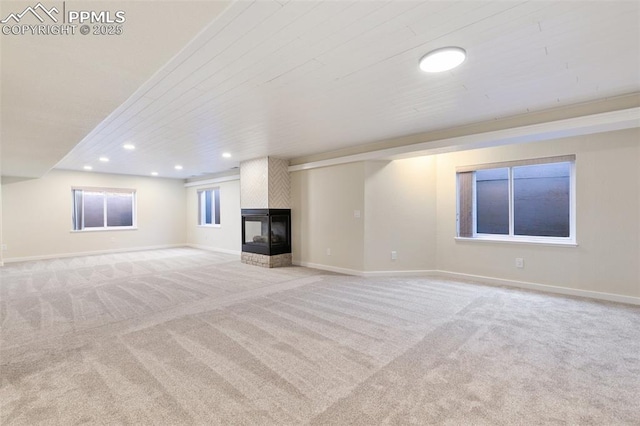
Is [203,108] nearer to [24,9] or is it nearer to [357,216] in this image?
[24,9]

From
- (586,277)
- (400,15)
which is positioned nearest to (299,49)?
(400,15)

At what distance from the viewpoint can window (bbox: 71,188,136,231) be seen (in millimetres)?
7961

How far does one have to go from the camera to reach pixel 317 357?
231 cm

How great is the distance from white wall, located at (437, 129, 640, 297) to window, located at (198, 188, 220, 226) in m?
7.61

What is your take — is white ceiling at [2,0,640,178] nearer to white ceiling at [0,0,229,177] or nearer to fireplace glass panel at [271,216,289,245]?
white ceiling at [0,0,229,177]

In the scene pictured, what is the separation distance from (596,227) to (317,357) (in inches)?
160

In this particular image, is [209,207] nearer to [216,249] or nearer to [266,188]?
[216,249]

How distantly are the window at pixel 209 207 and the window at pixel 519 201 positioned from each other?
23.0 feet

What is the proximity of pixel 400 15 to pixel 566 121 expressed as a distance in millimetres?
2846

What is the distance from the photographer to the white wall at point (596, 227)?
11.6ft

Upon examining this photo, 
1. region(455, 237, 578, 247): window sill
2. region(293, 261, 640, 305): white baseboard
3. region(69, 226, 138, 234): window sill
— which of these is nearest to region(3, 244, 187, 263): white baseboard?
region(69, 226, 138, 234): window sill

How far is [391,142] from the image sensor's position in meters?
4.79
